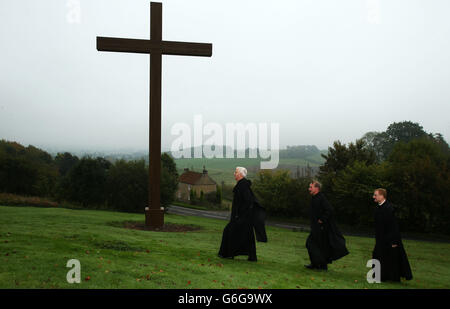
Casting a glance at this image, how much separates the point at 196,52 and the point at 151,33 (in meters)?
1.98

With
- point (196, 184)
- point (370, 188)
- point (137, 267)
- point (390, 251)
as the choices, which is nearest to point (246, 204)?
point (137, 267)

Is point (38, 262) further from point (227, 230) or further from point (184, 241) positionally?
point (184, 241)

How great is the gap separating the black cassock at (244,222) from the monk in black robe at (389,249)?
9.79ft

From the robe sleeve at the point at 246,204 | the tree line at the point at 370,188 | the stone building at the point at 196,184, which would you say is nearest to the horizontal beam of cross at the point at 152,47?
the robe sleeve at the point at 246,204

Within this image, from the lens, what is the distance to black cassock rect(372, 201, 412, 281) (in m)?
8.38

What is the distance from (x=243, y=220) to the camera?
8945mm

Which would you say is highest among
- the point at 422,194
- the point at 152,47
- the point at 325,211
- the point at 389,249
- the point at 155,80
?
the point at 152,47

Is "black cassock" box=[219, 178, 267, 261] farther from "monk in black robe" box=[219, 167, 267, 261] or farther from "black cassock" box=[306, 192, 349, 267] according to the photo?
"black cassock" box=[306, 192, 349, 267]

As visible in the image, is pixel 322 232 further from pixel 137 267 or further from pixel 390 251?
pixel 137 267

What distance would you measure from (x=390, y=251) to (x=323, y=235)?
164 centimetres

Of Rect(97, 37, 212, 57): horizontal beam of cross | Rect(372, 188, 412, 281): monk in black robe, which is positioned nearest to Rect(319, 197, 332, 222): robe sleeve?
Rect(372, 188, 412, 281): monk in black robe

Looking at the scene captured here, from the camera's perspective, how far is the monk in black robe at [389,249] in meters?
8.38

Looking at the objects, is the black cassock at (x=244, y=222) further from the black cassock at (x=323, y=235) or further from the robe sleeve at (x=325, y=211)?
the robe sleeve at (x=325, y=211)
